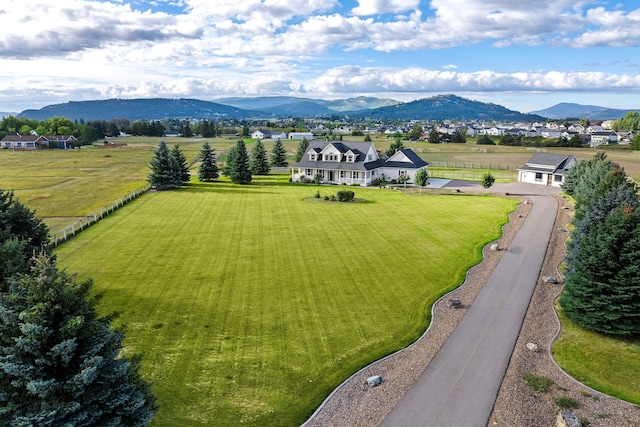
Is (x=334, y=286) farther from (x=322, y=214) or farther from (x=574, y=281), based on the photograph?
(x=322, y=214)

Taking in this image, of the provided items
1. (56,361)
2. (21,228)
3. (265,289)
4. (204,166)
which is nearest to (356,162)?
(204,166)

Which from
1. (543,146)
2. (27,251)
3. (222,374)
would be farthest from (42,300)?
(543,146)

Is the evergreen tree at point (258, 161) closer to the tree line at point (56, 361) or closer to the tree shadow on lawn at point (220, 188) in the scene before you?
the tree shadow on lawn at point (220, 188)

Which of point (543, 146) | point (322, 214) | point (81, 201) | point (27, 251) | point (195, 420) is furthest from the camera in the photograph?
point (543, 146)

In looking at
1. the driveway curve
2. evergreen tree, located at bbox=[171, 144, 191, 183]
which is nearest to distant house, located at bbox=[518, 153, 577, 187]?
the driveway curve

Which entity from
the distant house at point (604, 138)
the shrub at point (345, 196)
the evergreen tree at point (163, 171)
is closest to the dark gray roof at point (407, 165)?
the shrub at point (345, 196)

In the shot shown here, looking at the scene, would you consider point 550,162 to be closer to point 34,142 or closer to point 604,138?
point 604,138
